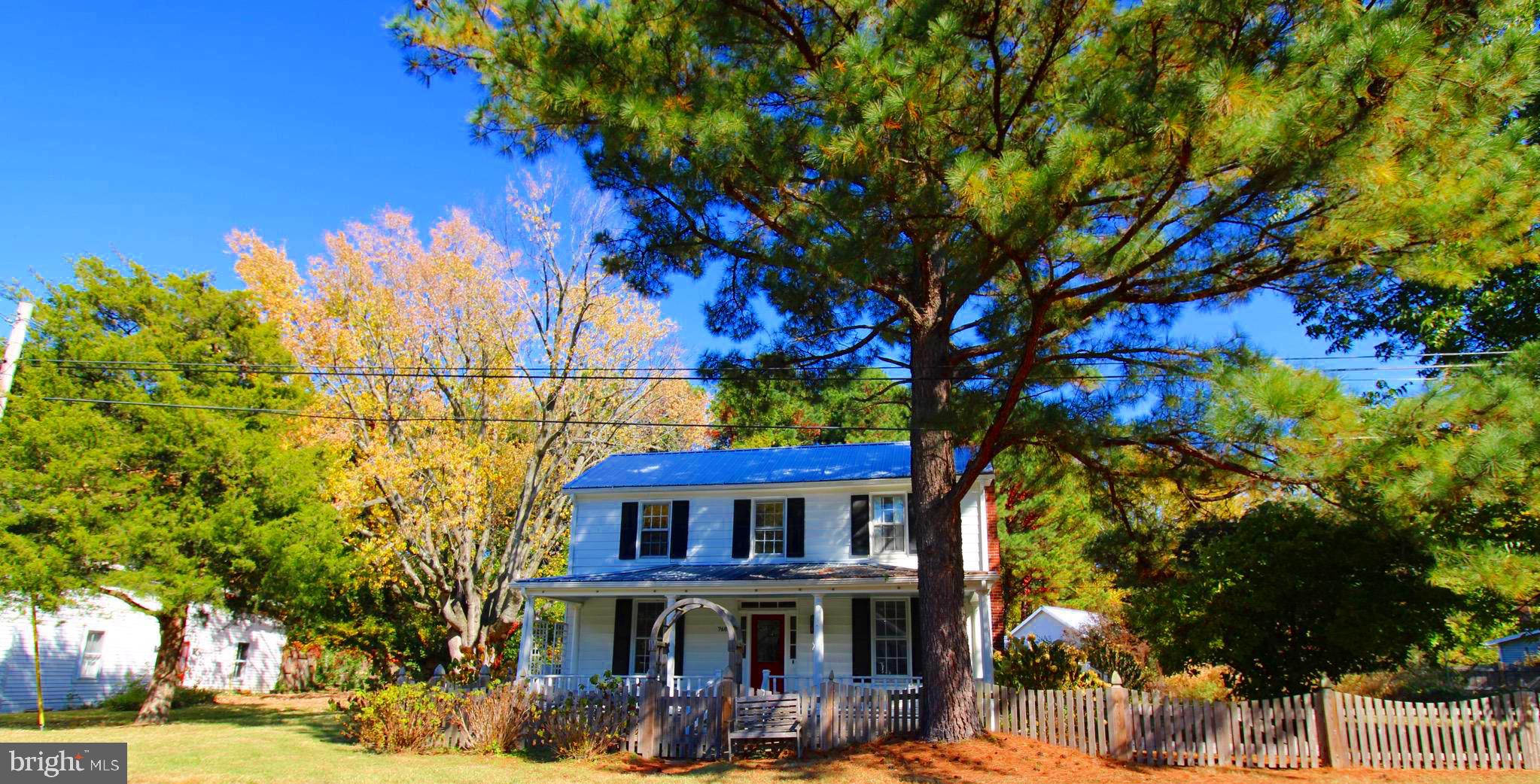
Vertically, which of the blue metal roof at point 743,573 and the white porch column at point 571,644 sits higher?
the blue metal roof at point 743,573

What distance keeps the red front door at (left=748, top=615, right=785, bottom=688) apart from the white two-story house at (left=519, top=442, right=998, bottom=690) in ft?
0.07

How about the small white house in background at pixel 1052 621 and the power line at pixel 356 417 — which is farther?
the small white house in background at pixel 1052 621

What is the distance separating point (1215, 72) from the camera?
222 inches

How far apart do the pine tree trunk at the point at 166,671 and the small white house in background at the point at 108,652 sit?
119 centimetres

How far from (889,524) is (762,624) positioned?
346 centimetres

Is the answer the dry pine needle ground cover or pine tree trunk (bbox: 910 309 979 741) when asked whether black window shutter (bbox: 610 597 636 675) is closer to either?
the dry pine needle ground cover

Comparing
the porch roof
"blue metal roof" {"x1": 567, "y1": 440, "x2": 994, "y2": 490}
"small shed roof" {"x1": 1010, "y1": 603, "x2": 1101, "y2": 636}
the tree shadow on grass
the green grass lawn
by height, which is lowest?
the tree shadow on grass

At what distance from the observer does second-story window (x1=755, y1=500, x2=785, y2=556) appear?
714 inches

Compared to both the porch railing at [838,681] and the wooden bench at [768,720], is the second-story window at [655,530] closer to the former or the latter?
the porch railing at [838,681]

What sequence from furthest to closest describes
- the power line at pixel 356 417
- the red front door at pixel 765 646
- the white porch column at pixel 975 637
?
1. the red front door at pixel 765 646
2. the white porch column at pixel 975 637
3. the power line at pixel 356 417

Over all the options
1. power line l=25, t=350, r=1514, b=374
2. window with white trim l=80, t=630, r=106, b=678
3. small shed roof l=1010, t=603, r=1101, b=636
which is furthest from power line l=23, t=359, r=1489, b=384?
small shed roof l=1010, t=603, r=1101, b=636

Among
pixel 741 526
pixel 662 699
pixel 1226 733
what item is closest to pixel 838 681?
pixel 741 526

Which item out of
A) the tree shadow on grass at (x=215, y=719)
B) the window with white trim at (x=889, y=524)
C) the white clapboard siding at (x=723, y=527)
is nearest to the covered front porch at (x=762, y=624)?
the white clapboard siding at (x=723, y=527)

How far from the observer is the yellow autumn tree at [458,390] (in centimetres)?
1791
